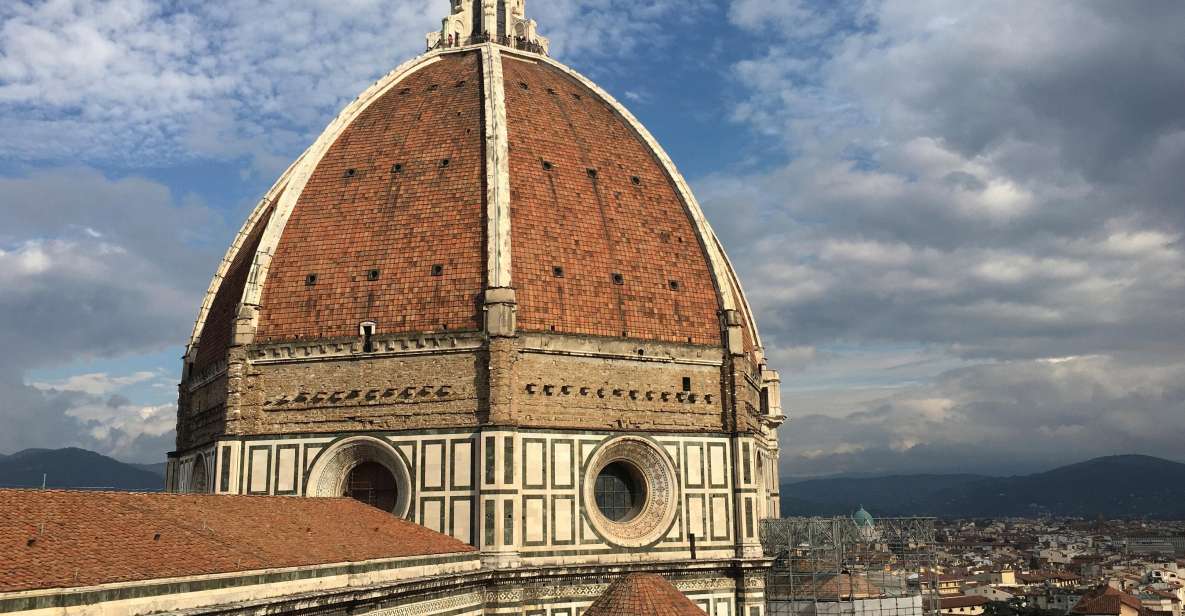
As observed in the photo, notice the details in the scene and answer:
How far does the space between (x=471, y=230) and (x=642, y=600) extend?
449 inches

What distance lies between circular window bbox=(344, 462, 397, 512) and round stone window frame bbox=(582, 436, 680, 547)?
5128 millimetres

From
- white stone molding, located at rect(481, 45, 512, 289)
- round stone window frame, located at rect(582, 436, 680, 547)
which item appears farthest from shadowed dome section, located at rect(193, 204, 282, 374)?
round stone window frame, located at rect(582, 436, 680, 547)

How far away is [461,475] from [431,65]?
49.5 ft

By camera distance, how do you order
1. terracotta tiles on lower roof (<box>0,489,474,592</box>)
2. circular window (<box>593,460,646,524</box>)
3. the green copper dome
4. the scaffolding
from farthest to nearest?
the green copper dome, the scaffolding, circular window (<box>593,460,646,524</box>), terracotta tiles on lower roof (<box>0,489,474,592</box>)

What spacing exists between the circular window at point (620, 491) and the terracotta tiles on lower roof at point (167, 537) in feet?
18.7

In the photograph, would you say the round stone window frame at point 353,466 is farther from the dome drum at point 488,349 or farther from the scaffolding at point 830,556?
the scaffolding at point 830,556

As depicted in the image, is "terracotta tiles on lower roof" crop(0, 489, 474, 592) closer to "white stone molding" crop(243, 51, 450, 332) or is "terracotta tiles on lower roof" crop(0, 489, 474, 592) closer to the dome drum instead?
the dome drum

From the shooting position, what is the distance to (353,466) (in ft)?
88.9

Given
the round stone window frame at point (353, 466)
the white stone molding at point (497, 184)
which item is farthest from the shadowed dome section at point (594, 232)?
Result: the round stone window frame at point (353, 466)

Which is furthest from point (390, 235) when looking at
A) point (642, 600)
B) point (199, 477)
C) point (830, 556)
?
point (830, 556)

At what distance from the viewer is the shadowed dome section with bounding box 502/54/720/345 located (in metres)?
28.2

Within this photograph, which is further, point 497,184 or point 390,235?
point 390,235

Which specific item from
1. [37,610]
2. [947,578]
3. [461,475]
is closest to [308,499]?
[461,475]

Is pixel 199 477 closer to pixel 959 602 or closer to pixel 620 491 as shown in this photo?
pixel 620 491
